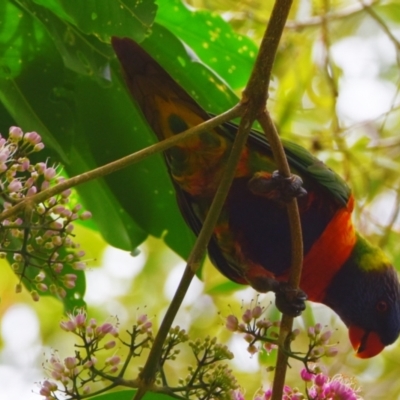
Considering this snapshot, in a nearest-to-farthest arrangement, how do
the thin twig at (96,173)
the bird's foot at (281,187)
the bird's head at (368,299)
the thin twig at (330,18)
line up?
the thin twig at (96,173) → the bird's foot at (281,187) → the bird's head at (368,299) → the thin twig at (330,18)

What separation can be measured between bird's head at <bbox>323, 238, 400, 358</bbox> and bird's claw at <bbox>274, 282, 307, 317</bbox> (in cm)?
49

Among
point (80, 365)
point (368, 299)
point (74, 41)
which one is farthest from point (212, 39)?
point (80, 365)

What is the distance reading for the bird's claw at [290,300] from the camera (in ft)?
6.08

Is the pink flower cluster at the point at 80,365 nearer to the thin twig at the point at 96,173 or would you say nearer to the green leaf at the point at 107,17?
the thin twig at the point at 96,173

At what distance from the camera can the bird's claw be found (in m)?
1.85

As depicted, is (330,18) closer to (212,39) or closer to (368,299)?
(212,39)

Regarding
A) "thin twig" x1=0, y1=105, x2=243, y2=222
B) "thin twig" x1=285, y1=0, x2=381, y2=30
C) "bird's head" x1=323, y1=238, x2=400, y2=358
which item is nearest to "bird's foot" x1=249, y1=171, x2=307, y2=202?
"thin twig" x1=0, y1=105, x2=243, y2=222

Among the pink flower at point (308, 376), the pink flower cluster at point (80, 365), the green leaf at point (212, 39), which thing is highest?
the green leaf at point (212, 39)

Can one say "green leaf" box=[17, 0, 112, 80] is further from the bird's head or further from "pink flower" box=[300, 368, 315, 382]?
the bird's head

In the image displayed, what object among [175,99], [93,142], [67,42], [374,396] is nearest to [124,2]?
[67,42]

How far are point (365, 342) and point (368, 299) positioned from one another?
0.17m

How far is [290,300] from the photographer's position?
75.3 inches

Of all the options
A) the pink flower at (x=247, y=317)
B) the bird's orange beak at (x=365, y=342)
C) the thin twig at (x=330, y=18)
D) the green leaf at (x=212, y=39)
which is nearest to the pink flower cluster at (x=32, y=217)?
the pink flower at (x=247, y=317)

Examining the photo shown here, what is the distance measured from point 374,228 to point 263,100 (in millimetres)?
2247
